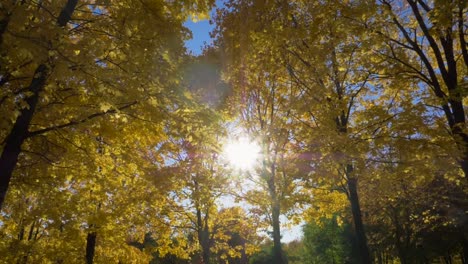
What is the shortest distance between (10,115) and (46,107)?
179 cm

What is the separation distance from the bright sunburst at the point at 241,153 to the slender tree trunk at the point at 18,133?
5.85 metres

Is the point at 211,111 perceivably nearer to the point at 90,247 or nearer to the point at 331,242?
the point at 90,247

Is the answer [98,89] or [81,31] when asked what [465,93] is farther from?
[81,31]

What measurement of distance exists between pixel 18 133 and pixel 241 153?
6452 millimetres

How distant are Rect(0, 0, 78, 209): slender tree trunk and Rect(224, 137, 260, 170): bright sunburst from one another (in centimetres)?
585

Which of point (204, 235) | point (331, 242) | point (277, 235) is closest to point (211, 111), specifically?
point (277, 235)

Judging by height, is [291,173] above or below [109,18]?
below

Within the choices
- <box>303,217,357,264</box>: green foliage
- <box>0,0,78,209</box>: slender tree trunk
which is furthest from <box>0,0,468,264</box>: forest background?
<box>303,217,357,264</box>: green foliage

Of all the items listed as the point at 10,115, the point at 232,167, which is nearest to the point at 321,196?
the point at 232,167

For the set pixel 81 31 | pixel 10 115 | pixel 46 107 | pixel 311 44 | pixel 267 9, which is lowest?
pixel 10 115

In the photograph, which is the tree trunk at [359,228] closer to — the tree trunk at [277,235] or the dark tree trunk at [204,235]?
the tree trunk at [277,235]

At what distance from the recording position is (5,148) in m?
5.29

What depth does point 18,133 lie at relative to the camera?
17.6ft

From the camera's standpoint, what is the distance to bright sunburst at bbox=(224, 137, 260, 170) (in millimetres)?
10289
